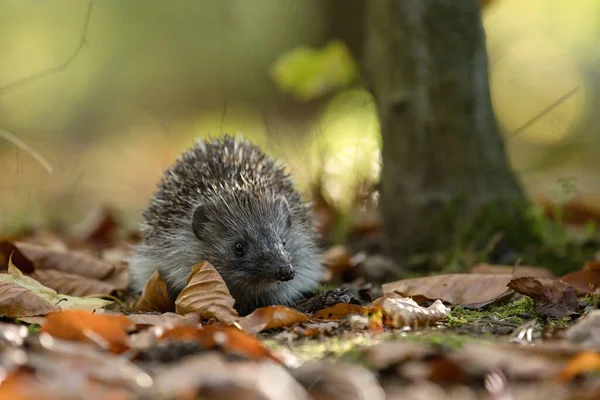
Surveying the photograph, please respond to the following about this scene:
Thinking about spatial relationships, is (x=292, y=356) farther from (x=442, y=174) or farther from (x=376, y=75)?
(x=376, y=75)

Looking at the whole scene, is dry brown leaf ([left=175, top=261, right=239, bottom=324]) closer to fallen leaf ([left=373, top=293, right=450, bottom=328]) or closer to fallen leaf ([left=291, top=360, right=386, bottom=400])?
fallen leaf ([left=373, top=293, right=450, bottom=328])

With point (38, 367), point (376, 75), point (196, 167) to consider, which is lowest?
point (38, 367)

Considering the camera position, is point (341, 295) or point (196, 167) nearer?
point (341, 295)

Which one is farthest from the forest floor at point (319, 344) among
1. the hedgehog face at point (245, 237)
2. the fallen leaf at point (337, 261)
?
the fallen leaf at point (337, 261)

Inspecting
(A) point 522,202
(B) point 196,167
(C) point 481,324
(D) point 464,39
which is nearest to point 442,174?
(A) point 522,202

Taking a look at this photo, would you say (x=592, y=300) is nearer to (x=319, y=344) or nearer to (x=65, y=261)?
(x=319, y=344)

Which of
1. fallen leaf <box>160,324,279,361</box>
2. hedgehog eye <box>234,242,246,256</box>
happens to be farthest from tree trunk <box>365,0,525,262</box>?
fallen leaf <box>160,324,279,361</box>

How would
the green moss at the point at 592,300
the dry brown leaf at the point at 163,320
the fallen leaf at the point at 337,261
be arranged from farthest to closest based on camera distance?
the fallen leaf at the point at 337,261 → the green moss at the point at 592,300 → the dry brown leaf at the point at 163,320

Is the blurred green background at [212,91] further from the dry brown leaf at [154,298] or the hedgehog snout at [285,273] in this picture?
the dry brown leaf at [154,298]

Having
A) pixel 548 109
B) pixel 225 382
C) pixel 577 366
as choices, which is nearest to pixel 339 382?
pixel 225 382
